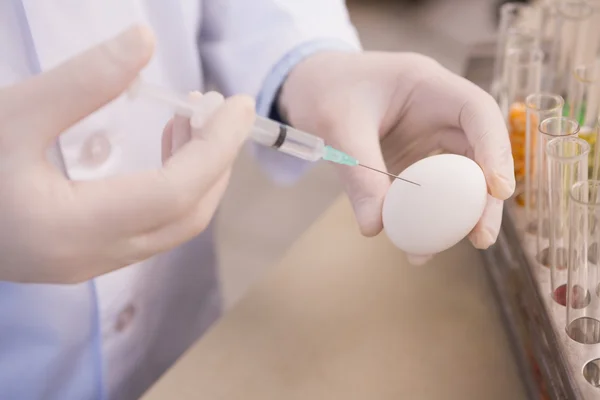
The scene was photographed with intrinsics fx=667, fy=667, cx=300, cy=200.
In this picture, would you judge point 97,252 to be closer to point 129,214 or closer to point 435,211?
point 129,214

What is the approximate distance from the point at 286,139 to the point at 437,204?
12 cm

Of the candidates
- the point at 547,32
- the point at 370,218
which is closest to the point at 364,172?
the point at 370,218

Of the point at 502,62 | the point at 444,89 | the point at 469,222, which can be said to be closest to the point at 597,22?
the point at 502,62

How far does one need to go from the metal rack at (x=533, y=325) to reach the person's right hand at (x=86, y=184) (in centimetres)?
26

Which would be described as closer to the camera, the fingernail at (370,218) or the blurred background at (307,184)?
the fingernail at (370,218)

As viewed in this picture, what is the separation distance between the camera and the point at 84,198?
39 cm

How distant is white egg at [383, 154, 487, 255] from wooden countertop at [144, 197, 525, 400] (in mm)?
111

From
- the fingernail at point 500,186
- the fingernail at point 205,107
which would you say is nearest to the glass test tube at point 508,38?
the fingernail at point 500,186

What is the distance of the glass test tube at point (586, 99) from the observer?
58 centimetres

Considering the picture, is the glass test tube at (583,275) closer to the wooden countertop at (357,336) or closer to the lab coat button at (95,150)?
the wooden countertop at (357,336)

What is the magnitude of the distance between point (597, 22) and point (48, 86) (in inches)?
22.7

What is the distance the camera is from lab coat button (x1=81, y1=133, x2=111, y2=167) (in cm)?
56

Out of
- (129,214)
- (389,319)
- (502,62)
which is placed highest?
(129,214)

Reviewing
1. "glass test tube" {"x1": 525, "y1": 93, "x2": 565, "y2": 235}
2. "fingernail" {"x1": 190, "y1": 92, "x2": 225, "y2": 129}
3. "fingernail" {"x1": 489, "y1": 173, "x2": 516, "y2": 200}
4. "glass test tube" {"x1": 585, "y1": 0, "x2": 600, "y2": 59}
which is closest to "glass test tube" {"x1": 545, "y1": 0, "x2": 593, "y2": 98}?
"glass test tube" {"x1": 585, "y1": 0, "x2": 600, "y2": 59}
